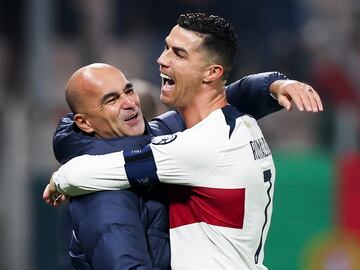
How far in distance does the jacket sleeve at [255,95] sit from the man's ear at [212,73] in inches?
10.2

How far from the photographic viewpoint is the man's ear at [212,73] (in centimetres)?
401

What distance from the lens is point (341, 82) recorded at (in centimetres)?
792

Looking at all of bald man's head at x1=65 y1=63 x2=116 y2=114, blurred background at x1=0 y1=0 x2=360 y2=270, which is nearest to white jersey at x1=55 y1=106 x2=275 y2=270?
bald man's head at x1=65 y1=63 x2=116 y2=114

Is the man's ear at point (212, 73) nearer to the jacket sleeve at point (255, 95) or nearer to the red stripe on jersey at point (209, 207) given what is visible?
the jacket sleeve at point (255, 95)

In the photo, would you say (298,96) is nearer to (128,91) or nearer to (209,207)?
(209,207)

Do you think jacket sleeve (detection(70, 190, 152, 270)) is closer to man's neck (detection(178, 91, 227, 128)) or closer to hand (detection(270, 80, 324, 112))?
man's neck (detection(178, 91, 227, 128))

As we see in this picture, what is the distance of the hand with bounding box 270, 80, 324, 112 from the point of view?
3.72 metres

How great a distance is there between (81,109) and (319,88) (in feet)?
14.1

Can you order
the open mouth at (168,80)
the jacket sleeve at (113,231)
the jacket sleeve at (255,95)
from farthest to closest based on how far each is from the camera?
the jacket sleeve at (255,95) < the open mouth at (168,80) < the jacket sleeve at (113,231)

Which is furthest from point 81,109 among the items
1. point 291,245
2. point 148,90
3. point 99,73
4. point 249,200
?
point 291,245

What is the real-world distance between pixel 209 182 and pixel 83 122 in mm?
548

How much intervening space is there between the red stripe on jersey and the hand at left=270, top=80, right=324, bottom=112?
0.36m

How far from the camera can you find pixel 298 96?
3.79 m

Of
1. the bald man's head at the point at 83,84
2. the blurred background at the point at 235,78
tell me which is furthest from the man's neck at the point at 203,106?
the blurred background at the point at 235,78
